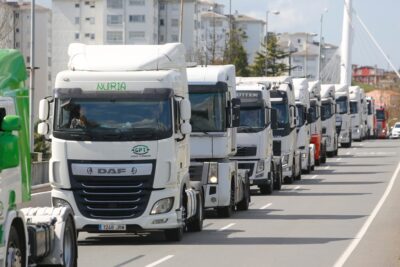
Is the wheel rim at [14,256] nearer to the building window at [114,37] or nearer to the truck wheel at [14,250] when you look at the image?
the truck wheel at [14,250]

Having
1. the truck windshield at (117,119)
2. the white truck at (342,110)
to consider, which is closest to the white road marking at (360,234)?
the truck windshield at (117,119)

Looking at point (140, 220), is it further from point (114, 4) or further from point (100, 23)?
point (114, 4)

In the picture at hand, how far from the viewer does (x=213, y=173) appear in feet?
92.5

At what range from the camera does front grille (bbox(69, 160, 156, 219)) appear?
23031mm

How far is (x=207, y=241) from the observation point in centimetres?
2398

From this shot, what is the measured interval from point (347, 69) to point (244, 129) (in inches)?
3556

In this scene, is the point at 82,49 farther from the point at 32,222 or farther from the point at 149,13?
the point at 149,13

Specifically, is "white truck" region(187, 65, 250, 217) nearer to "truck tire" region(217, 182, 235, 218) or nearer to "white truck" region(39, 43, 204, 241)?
"truck tire" region(217, 182, 235, 218)

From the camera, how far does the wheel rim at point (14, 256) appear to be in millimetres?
14320

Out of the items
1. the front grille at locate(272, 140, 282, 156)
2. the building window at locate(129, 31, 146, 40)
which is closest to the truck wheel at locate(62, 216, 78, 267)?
the front grille at locate(272, 140, 282, 156)

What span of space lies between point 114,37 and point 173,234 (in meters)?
129

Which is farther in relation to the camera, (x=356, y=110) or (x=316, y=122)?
(x=356, y=110)

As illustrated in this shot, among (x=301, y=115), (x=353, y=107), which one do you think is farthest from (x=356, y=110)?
(x=301, y=115)

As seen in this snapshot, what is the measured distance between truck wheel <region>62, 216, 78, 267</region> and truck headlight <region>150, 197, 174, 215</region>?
580 cm
